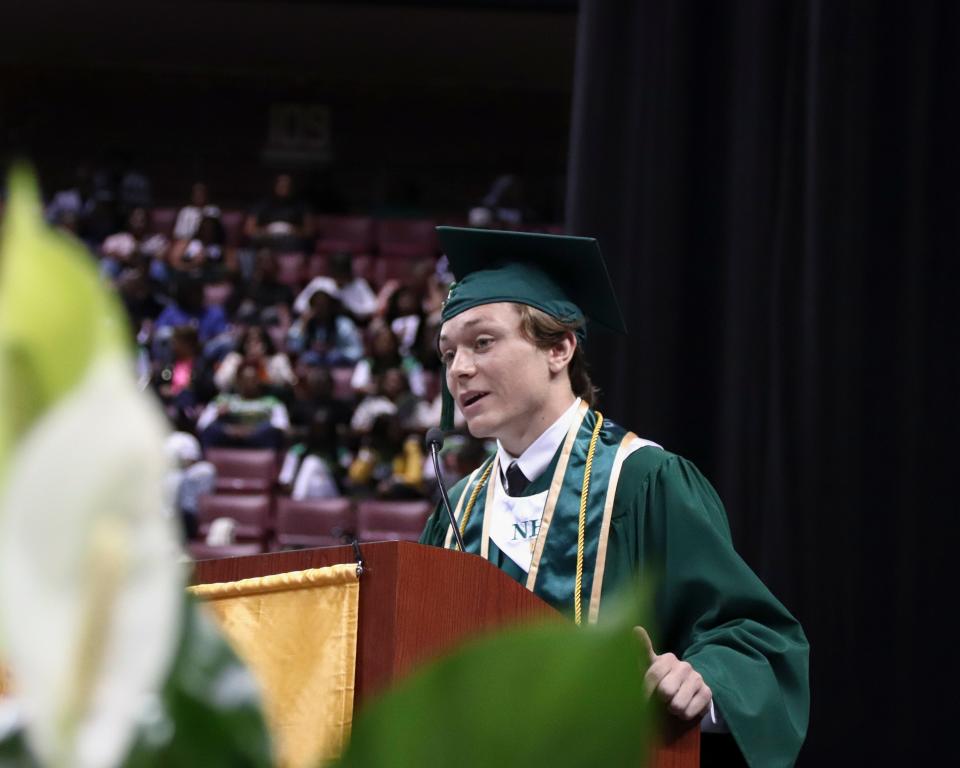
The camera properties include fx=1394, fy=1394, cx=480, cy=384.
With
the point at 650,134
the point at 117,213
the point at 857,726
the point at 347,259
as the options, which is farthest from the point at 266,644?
the point at 117,213

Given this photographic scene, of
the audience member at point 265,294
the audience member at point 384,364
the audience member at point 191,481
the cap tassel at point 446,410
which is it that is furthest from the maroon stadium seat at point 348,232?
the cap tassel at point 446,410

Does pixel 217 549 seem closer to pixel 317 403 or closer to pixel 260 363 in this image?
pixel 317 403

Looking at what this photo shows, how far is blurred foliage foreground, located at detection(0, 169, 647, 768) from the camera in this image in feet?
0.94

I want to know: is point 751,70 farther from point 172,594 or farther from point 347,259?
point 347,259

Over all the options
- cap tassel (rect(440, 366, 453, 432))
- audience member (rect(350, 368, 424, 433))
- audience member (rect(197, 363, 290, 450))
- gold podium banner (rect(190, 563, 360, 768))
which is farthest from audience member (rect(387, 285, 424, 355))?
gold podium banner (rect(190, 563, 360, 768))

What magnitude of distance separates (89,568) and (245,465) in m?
8.32

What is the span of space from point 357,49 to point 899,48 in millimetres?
11251

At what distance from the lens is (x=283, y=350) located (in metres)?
9.94

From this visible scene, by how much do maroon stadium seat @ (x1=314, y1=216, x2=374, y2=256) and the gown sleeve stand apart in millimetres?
10145

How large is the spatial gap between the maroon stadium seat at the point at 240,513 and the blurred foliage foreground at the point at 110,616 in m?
7.74

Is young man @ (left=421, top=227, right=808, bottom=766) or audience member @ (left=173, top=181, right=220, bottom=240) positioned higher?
audience member @ (left=173, top=181, right=220, bottom=240)

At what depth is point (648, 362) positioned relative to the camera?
3496mm

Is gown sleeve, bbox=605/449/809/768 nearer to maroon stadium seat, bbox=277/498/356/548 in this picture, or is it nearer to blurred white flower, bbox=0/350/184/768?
blurred white flower, bbox=0/350/184/768

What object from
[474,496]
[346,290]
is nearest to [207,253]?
[346,290]
